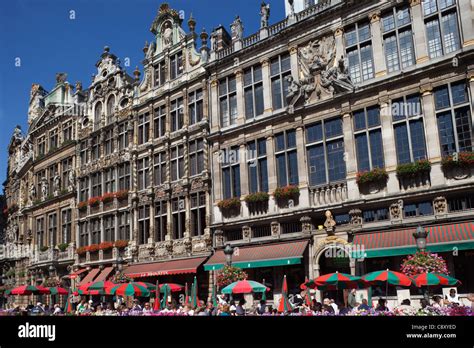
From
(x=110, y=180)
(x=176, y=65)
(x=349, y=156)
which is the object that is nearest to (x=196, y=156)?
(x=176, y=65)

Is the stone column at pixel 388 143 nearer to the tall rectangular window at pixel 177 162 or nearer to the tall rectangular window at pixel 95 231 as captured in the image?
the tall rectangular window at pixel 177 162

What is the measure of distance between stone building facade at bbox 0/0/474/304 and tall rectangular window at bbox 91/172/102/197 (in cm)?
15

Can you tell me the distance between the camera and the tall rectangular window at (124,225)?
28219 mm

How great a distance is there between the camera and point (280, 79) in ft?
72.3

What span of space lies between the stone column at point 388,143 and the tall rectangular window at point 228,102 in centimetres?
792

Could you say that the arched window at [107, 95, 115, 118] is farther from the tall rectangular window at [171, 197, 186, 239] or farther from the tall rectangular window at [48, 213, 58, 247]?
the tall rectangular window at [171, 197, 186, 239]

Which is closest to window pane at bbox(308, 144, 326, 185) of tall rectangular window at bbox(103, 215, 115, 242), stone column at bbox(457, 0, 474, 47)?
stone column at bbox(457, 0, 474, 47)

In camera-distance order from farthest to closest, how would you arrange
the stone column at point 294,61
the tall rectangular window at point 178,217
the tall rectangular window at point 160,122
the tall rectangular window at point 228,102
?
the tall rectangular window at point 160,122, the tall rectangular window at point 178,217, the tall rectangular window at point 228,102, the stone column at point 294,61

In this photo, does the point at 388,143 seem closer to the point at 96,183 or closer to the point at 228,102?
the point at 228,102

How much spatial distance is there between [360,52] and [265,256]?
9.70 m

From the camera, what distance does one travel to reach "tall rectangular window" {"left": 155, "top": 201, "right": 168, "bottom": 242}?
2611 centimetres

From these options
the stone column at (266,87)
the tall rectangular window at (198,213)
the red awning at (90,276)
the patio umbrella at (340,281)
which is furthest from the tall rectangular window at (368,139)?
the red awning at (90,276)

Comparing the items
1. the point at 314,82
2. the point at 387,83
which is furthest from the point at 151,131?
the point at 387,83
